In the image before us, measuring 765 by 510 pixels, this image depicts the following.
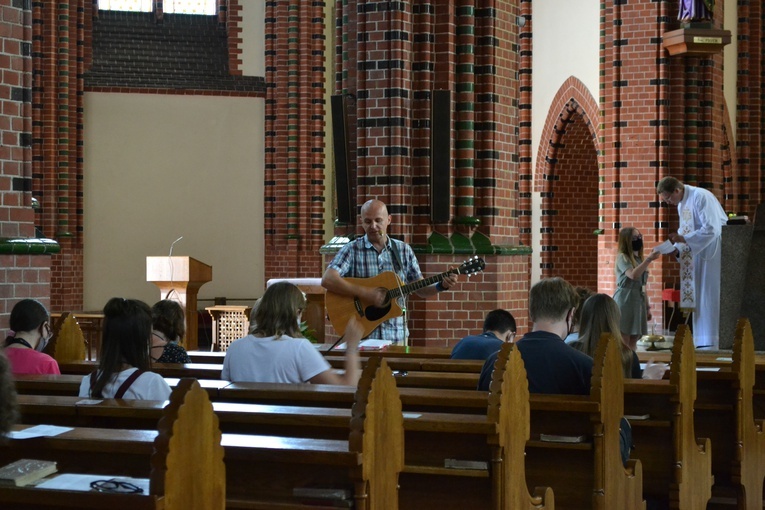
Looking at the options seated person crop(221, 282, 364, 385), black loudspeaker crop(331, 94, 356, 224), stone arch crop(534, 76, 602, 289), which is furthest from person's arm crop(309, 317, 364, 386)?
stone arch crop(534, 76, 602, 289)

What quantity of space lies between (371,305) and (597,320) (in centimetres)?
242

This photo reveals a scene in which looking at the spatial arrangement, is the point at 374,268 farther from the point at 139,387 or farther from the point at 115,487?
the point at 115,487

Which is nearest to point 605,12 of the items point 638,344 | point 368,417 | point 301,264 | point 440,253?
point 638,344

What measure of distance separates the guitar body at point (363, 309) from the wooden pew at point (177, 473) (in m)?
4.53

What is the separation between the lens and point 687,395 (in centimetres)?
566

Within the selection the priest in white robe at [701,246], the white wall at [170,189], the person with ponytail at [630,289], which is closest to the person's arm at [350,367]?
the person with ponytail at [630,289]

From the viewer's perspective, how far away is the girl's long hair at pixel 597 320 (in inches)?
219

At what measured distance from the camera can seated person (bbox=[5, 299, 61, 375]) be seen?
5.68 meters

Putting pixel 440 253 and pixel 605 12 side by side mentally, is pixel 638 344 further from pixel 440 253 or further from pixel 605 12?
pixel 605 12

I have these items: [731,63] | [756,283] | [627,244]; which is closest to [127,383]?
[756,283]

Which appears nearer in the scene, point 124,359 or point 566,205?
point 124,359

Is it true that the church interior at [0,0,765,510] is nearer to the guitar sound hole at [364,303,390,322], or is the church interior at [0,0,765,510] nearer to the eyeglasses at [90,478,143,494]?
the eyeglasses at [90,478,143,494]

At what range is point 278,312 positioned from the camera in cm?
529

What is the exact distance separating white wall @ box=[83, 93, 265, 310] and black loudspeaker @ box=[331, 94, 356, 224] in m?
10.6
